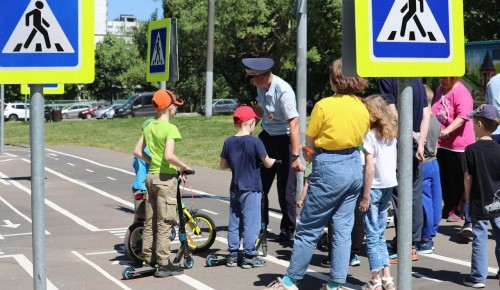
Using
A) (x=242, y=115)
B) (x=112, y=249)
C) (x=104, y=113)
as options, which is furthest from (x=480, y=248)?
(x=104, y=113)

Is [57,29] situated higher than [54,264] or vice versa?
[57,29]

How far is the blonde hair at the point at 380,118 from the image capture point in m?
6.99

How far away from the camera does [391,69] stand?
3988mm

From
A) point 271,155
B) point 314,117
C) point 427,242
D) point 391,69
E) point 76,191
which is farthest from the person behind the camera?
point 76,191

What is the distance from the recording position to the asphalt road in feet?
24.7

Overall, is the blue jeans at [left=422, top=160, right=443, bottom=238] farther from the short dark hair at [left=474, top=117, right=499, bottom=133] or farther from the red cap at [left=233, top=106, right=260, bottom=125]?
the red cap at [left=233, top=106, right=260, bottom=125]

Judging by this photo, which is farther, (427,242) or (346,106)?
(427,242)

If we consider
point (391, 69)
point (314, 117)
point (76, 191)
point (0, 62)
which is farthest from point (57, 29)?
point (76, 191)

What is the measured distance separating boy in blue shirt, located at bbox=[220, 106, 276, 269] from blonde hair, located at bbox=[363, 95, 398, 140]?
1.25m

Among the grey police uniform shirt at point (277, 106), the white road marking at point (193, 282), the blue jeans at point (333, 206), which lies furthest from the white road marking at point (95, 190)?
the blue jeans at point (333, 206)

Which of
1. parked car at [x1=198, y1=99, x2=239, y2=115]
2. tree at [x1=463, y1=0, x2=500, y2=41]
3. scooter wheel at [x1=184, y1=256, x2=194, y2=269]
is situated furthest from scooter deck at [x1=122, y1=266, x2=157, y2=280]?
parked car at [x1=198, y1=99, x2=239, y2=115]

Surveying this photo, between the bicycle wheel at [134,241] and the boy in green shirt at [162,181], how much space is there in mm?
462

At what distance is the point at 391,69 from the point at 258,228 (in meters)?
4.23

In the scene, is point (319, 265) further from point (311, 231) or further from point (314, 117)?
point (314, 117)
